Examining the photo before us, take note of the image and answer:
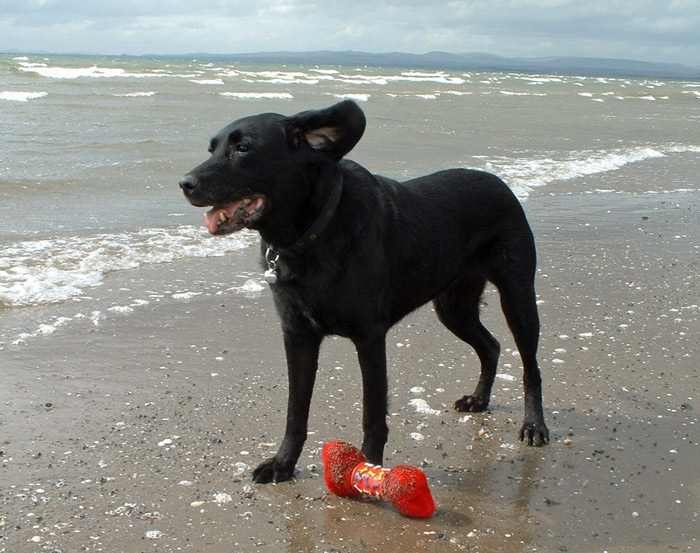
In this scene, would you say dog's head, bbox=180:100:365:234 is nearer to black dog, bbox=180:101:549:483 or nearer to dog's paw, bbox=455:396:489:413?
black dog, bbox=180:101:549:483

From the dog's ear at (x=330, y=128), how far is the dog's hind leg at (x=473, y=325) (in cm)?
153

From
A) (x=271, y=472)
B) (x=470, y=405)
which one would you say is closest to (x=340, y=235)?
(x=271, y=472)

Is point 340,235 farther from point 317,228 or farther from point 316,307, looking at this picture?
point 316,307

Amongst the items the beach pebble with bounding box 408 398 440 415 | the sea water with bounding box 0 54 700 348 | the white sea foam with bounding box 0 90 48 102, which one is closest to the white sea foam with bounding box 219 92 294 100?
the sea water with bounding box 0 54 700 348

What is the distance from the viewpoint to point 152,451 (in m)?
3.82

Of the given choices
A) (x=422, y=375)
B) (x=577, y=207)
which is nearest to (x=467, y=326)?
(x=422, y=375)

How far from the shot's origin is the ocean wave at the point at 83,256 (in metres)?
6.25

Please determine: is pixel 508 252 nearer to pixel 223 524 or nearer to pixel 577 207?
pixel 223 524

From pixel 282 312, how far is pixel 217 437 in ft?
2.94

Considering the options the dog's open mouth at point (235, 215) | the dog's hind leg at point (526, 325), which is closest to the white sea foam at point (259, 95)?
the dog's hind leg at point (526, 325)

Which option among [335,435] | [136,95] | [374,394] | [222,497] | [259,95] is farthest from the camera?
[259,95]

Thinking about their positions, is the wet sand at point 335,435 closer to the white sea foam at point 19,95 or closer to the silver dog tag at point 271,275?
the silver dog tag at point 271,275

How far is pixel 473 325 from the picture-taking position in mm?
4637

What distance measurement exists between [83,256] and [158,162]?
20.3 ft
